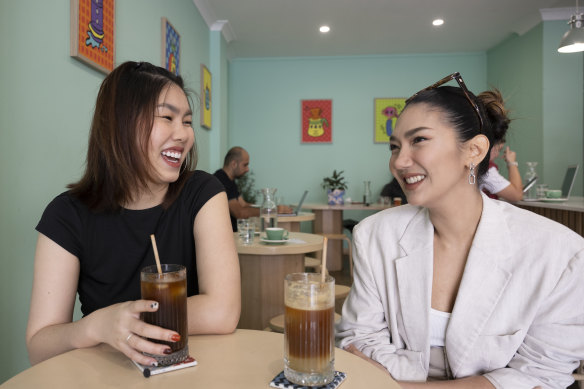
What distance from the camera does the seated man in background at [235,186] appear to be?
3742 millimetres

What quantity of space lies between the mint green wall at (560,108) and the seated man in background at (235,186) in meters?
3.29

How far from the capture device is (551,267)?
3.46ft

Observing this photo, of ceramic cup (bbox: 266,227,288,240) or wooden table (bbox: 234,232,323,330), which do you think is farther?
wooden table (bbox: 234,232,323,330)

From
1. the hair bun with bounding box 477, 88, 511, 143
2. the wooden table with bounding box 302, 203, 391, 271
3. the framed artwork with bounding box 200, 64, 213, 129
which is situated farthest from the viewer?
the wooden table with bounding box 302, 203, 391, 271

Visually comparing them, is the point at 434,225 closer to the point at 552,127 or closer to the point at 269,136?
the point at 552,127

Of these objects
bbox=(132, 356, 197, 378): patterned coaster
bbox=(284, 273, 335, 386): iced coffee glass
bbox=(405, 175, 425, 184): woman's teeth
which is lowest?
bbox=(132, 356, 197, 378): patterned coaster

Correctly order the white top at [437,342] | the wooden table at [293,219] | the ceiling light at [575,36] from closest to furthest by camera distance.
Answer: the white top at [437,342] < the ceiling light at [575,36] < the wooden table at [293,219]

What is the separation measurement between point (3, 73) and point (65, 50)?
0.49m

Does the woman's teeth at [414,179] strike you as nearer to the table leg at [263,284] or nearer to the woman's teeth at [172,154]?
the woman's teeth at [172,154]

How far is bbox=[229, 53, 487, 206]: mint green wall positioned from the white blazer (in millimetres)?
5352

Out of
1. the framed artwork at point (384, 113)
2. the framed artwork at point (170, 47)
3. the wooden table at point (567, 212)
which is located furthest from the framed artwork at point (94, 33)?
the framed artwork at point (384, 113)

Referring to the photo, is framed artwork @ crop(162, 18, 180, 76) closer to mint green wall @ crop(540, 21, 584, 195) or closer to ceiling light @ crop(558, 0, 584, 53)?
ceiling light @ crop(558, 0, 584, 53)

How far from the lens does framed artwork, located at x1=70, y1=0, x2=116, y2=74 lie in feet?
6.49

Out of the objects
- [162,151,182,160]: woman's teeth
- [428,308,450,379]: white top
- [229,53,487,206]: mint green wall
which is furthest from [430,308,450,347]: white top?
[229,53,487,206]: mint green wall
